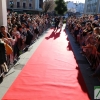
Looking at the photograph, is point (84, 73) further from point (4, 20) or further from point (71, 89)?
point (4, 20)

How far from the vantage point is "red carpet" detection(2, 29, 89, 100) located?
4395mm

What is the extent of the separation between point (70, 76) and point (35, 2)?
6284cm

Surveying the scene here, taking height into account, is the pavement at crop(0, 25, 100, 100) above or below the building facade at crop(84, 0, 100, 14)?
below

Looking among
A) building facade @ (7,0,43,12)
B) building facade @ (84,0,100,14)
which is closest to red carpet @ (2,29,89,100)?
building facade @ (84,0,100,14)

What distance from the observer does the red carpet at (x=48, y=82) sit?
4.39m

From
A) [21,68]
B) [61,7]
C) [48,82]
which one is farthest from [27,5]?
[48,82]

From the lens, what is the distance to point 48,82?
16.9 feet

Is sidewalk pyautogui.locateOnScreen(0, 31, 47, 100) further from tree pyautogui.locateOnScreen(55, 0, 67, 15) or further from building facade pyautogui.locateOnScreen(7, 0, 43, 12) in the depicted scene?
building facade pyautogui.locateOnScreen(7, 0, 43, 12)

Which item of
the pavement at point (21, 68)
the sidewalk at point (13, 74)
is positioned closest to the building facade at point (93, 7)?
the pavement at point (21, 68)

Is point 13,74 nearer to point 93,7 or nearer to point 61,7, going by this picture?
point 61,7

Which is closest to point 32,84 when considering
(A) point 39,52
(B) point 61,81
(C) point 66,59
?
(B) point 61,81

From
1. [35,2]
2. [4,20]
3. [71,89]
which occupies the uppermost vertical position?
[35,2]

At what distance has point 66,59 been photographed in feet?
25.2

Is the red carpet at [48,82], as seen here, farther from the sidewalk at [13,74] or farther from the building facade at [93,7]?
the building facade at [93,7]
